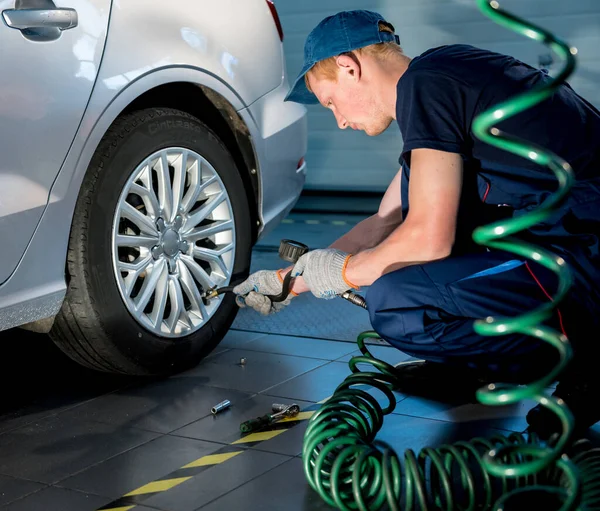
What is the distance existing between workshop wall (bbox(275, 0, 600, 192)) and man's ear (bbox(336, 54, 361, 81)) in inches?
162

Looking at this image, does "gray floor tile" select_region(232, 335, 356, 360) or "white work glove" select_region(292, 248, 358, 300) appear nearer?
"white work glove" select_region(292, 248, 358, 300)

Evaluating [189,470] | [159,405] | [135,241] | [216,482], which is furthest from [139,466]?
[135,241]

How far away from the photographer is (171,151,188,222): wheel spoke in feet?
11.8

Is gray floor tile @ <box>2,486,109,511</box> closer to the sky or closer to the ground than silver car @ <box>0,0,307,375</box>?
closer to the ground

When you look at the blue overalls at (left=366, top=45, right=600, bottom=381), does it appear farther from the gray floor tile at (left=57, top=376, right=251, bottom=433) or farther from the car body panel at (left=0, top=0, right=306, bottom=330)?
the car body panel at (left=0, top=0, right=306, bottom=330)

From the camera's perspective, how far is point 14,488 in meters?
2.79

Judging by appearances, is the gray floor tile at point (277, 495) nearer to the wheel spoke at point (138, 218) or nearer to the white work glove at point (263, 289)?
the white work glove at point (263, 289)

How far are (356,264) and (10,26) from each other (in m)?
1.27

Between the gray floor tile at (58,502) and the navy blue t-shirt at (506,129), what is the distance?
1295mm

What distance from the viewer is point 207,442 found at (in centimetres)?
309

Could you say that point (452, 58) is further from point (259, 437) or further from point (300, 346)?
point (300, 346)

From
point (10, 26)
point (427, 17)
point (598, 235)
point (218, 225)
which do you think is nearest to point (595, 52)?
point (427, 17)

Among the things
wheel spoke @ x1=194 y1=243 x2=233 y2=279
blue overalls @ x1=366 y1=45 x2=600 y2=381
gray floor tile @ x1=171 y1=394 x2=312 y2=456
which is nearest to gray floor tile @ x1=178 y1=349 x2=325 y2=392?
gray floor tile @ x1=171 y1=394 x2=312 y2=456

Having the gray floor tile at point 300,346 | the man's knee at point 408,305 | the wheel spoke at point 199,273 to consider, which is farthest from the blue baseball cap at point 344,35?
the gray floor tile at point 300,346
